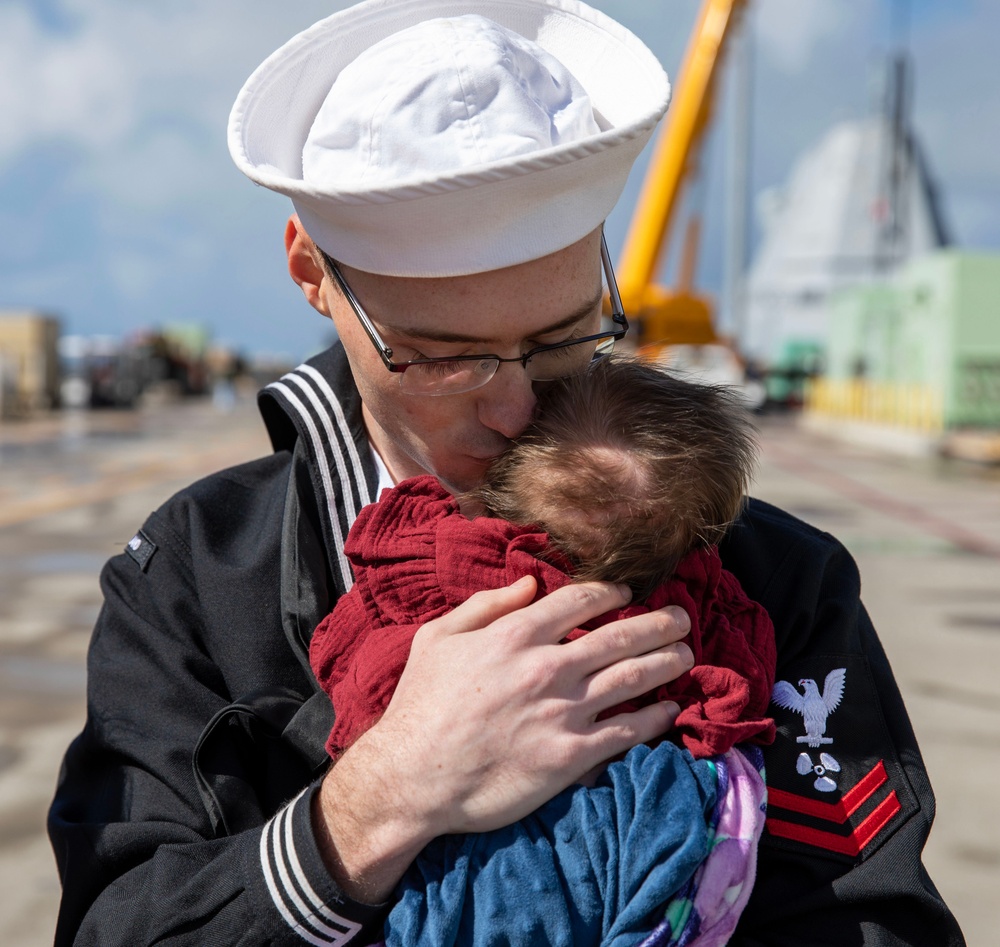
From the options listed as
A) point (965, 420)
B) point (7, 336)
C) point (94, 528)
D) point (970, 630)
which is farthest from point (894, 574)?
point (7, 336)

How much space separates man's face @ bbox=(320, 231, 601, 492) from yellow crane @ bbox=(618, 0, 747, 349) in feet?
47.9

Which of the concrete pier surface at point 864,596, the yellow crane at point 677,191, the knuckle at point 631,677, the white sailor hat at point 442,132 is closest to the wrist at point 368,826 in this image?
the knuckle at point 631,677

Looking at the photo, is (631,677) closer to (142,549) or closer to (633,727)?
(633,727)

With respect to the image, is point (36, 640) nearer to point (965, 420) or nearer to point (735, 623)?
point (735, 623)

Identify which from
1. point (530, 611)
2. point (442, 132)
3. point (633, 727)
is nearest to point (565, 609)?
point (530, 611)

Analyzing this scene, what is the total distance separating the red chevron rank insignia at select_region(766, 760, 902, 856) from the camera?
3.95ft

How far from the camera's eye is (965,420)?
18625 millimetres

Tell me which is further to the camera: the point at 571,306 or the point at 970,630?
the point at 970,630

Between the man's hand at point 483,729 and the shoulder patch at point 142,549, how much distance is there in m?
0.43

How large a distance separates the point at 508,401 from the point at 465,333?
0.11 meters

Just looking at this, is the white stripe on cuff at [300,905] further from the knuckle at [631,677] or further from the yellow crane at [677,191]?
the yellow crane at [677,191]

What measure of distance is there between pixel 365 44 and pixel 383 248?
335 mm

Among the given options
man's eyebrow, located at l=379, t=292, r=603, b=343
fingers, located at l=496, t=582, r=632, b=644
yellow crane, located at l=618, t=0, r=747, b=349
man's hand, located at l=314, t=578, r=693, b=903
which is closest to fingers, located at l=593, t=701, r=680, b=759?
man's hand, located at l=314, t=578, r=693, b=903

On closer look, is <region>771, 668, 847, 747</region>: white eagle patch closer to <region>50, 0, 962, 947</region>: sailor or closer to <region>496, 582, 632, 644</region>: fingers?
<region>50, 0, 962, 947</region>: sailor
